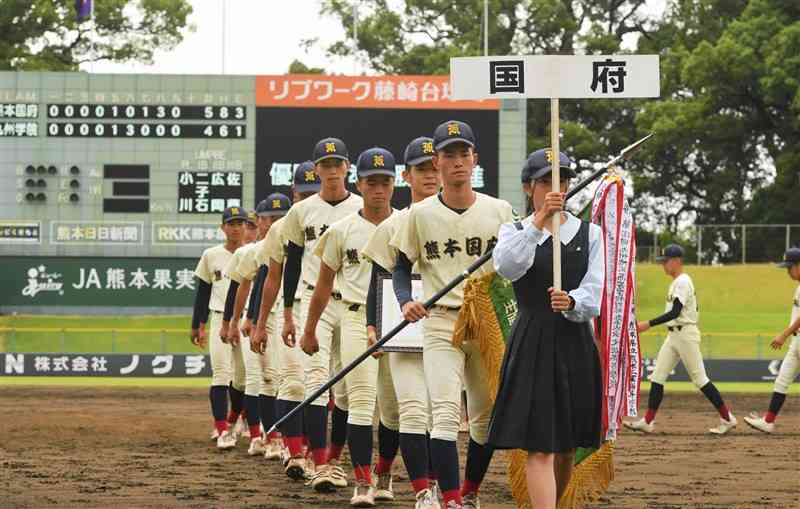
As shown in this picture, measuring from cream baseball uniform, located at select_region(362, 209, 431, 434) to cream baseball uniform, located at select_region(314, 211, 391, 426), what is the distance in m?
0.71

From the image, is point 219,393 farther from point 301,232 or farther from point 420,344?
point 420,344

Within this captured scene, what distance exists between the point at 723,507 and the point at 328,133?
20925 millimetres

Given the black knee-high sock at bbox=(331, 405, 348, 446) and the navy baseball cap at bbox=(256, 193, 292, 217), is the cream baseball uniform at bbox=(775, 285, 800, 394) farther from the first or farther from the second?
the black knee-high sock at bbox=(331, 405, 348, 446)

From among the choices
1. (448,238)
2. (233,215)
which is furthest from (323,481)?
(233,215)

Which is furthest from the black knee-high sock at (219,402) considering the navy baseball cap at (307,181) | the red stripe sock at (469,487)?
the red stripe sock at (469,487)

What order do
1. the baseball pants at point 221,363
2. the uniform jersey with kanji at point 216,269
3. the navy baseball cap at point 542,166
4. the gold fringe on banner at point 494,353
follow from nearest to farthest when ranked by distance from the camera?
the navy baseball cap at point 542,166 → the gold fringe on banner at point 494,353 → the baseball pants at point 221,363 → the uniform jersey with kanji at point 216,269

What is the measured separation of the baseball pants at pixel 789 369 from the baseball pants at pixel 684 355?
774 millimetres

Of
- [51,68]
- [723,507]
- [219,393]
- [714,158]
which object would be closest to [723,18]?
[714,158]

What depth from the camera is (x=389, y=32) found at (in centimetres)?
5572

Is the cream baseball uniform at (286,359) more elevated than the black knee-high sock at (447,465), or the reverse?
the cream baseball uniform at (286,359)

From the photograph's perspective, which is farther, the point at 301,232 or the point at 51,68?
the point at 51,68

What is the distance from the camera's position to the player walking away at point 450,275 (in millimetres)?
8469

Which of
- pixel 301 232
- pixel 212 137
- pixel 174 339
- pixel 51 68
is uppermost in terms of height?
pixel 51 68

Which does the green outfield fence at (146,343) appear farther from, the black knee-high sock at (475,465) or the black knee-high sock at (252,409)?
the black knee-high sock at (475,465)
